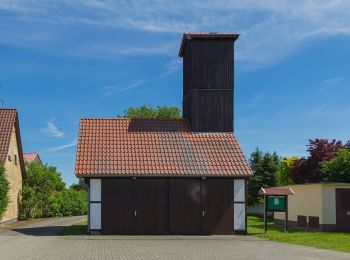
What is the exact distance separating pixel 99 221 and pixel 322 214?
1104 cm

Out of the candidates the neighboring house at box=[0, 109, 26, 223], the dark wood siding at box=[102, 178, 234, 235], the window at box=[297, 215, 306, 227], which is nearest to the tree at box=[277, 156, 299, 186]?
the window at box=[297, 215, 306, 227]

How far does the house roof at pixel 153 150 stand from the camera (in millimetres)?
25391

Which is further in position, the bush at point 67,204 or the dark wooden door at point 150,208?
the bush at point 67,204

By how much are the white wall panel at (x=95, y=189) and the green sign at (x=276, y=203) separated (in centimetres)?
795

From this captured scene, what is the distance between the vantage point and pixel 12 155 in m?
35.4

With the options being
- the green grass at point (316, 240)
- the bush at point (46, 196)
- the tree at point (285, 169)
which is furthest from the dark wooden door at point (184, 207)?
the tree at point (285, 169)

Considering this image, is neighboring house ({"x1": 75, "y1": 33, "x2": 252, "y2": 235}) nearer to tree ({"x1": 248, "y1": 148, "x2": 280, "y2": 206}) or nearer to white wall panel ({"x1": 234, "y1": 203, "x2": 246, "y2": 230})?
white wall panel ({"x1": 234, "y1": 203, "x2": 246, "y2": 230})

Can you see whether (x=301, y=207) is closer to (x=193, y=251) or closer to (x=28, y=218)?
(x=193, y=251)

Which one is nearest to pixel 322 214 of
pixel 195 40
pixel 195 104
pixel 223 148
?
pixel 223 148

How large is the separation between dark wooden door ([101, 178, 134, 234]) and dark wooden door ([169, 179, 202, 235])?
70.9 inches

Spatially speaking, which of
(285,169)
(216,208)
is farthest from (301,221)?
(285,169)

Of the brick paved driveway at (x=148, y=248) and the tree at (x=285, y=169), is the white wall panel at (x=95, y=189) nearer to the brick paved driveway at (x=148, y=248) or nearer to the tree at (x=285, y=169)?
the brick paved driveway at (x=148, y=248)

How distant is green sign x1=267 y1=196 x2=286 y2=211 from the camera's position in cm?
2698

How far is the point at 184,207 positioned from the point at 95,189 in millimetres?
3977
